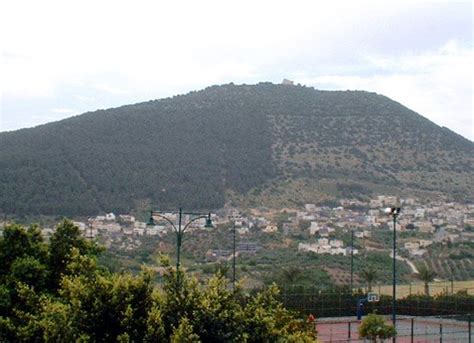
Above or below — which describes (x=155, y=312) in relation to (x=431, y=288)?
above

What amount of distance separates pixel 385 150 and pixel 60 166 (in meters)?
41.2

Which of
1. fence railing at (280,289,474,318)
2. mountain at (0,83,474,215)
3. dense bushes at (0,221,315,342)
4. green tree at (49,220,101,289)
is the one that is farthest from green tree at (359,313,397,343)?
mountain at (0,83,474,215)

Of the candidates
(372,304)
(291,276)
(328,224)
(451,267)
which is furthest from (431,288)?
(328,224)

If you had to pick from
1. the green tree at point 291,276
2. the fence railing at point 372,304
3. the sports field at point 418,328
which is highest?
the green tree at point 291,276

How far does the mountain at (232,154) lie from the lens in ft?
212

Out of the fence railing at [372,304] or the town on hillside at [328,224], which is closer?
the fence railing at [372,304]

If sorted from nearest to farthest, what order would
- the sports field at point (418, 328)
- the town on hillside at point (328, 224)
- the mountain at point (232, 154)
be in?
the sports field at point (418, 328) < the town on hillside at point (328, 224) < the mountain at point (232, 154)

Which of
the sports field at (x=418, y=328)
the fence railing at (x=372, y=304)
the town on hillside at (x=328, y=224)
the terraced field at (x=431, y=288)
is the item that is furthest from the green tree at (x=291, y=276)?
the town on hillside at (x=328, y=224)

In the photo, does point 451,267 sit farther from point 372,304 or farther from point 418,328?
point 418,328

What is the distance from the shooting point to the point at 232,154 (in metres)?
82.0

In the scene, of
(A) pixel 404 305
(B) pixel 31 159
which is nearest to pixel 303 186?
(B) pixel 31 159

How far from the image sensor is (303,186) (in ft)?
259

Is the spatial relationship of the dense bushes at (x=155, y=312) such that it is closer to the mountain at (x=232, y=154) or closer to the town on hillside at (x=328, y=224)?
the town on hillside at (x=328, y=224)

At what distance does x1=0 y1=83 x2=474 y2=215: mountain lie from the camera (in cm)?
6456
